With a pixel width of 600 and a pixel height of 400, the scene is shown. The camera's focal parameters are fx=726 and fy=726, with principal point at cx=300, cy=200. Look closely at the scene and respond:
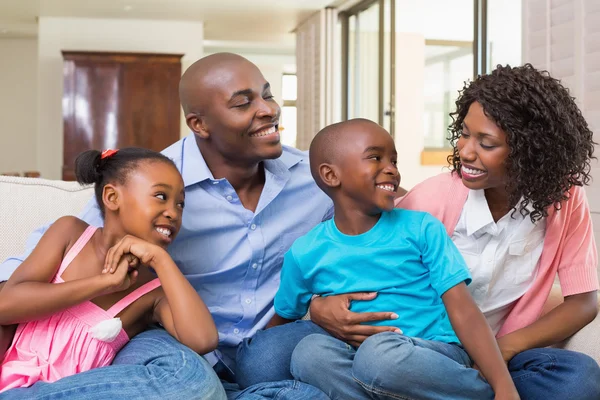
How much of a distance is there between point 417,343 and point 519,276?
0.34 meters

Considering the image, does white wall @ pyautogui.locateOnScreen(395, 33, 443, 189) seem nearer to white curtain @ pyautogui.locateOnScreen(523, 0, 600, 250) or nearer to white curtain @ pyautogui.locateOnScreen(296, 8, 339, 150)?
white curtain @ pyautogui.locateOnScreen(296, 8, 339, 150)

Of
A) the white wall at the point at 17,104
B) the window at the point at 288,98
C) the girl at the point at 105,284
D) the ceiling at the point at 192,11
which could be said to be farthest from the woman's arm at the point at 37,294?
the window at the point at 288,98

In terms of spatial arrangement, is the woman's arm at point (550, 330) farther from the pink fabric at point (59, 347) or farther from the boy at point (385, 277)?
the pink fabric at point (59, 347)

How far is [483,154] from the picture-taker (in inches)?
59.3

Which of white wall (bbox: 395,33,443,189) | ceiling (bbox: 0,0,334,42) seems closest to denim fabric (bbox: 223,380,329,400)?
white wall (bbox: 395,33,443,189)

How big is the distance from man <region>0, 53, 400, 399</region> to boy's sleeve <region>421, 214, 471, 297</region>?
1.22 ft

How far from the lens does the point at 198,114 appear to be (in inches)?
72.5

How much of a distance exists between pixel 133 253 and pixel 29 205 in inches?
19.8

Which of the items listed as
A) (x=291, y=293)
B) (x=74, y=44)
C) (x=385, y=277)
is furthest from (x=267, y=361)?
(x=74, y=44)

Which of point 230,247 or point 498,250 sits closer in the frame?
point 498,250

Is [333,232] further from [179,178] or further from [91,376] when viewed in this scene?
[91,376]

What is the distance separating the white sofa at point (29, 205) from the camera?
1731 mm

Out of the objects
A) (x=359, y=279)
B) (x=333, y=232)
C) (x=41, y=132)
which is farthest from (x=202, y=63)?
(x=41, y=132)

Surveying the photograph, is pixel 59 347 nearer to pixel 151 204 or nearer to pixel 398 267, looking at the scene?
pixel 151 204
